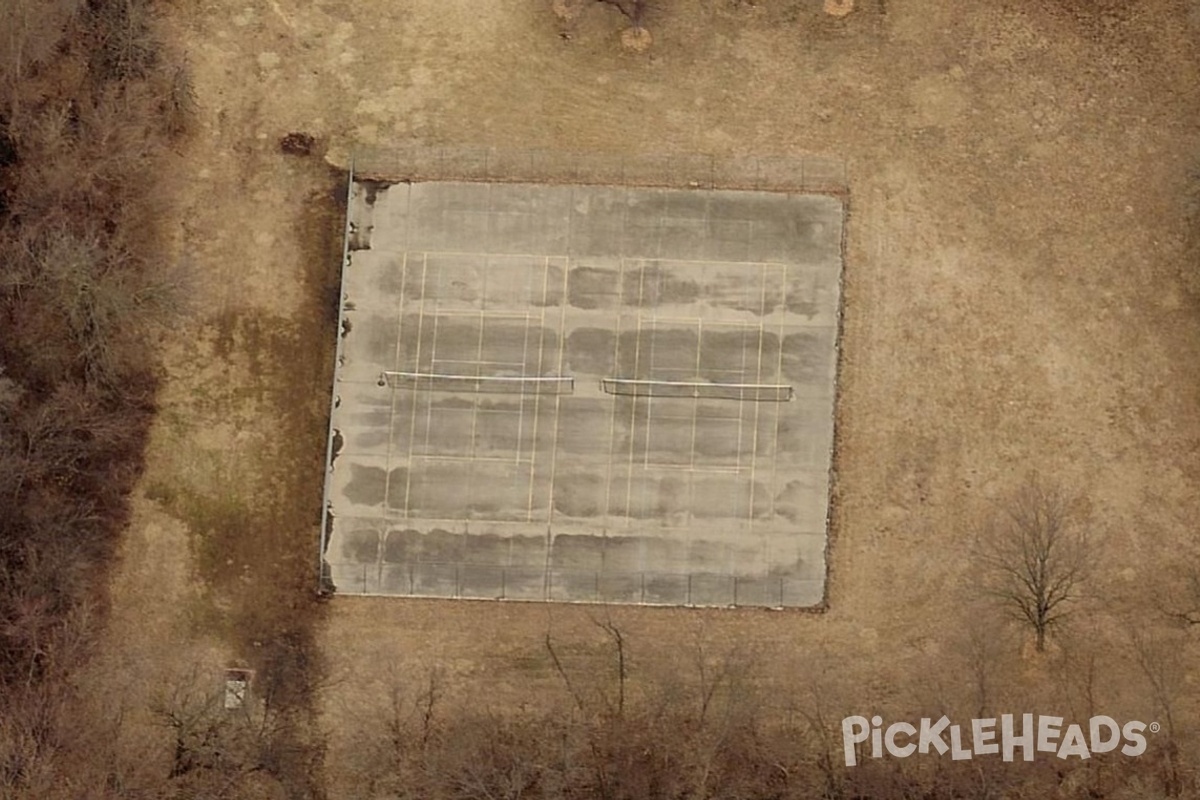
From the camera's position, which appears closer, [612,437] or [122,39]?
[612,437]

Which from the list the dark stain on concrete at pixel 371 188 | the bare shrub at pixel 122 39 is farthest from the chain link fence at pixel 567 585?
the bare shrub at pixel 122 39

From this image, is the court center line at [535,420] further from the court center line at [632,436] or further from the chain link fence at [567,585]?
the court center line at [632,436]

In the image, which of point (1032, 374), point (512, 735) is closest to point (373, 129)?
point (512, 735)

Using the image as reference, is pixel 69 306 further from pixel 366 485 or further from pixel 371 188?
pixel 366 485

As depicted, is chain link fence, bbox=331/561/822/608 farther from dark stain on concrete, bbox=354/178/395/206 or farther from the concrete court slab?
dark stain on concrete, bbox=354/178/395/206

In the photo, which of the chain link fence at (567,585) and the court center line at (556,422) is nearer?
the chain link fence at (567,585)

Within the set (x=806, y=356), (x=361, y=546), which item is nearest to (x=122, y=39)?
(x=361, y=546)

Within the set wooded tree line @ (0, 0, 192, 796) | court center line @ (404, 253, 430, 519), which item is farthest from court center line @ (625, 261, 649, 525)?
wooded tree line @ (0, 0, 192, 796)
